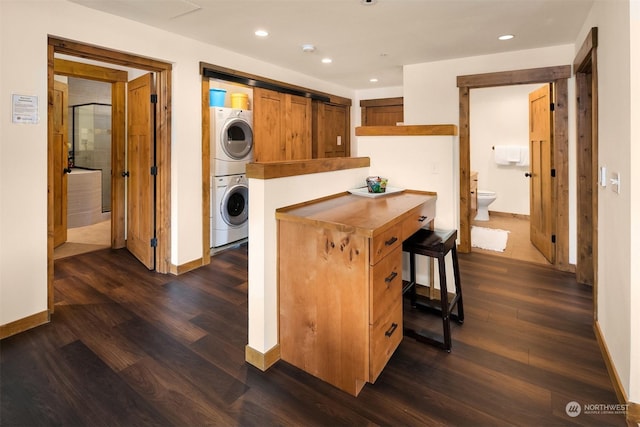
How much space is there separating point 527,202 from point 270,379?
6.02 meters

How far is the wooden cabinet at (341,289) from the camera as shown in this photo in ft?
5.62

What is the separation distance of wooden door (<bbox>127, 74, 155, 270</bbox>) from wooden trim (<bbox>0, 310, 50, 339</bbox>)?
121 cm

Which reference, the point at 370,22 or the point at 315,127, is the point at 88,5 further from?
the point at 315,127

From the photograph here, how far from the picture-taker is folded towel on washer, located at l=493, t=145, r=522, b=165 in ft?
20.1

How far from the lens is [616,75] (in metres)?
1.82

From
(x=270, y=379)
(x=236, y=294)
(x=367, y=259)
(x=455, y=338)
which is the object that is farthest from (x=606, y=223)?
(x=236, y=294)

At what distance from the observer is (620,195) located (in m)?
1.75

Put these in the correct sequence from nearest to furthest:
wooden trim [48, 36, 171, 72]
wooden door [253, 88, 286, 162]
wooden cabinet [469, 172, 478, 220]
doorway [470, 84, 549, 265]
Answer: wooden trim [48, 36, 171, 72] < wooden door [253, 88, 286, 162] < wooden cabinet [469, 172, 478, 220] < doorway [470, 84, 549, 265]

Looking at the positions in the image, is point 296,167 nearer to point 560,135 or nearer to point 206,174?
point 206,174

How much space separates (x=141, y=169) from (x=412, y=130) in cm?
289

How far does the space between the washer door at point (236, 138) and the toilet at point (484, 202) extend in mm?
3989

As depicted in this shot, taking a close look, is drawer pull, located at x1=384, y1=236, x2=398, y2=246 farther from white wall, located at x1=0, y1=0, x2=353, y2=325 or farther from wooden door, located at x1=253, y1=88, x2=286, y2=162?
wooden door, located at x1=253, y1=88, x2=286, y2=162

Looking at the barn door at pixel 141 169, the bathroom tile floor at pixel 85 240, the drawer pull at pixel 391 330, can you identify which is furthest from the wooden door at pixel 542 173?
the bathroom tile floor at pixel 85 240

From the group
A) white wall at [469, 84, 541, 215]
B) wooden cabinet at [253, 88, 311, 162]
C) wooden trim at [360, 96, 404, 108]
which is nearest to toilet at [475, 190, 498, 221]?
white wall at [469, 84, 541, 215]
